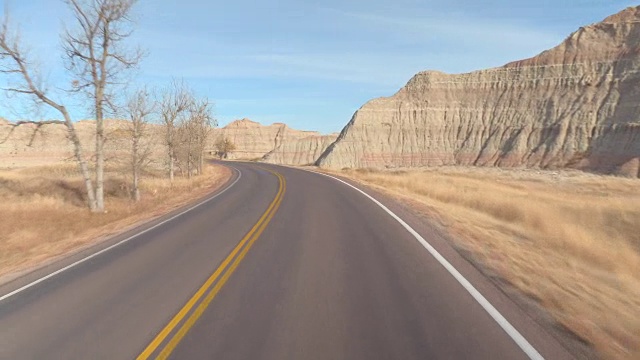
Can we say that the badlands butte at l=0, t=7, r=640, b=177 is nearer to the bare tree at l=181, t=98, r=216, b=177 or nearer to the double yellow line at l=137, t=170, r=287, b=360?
the bare tree at l=181, t=98, r=216, b=177

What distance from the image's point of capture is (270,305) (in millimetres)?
5965

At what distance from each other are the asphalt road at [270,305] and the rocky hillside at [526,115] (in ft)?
185

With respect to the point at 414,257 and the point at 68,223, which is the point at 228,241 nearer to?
the point at 414,257

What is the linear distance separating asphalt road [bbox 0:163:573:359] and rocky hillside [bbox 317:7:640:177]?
56.3 m

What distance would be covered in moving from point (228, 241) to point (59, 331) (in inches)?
201

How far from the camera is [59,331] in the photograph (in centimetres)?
552

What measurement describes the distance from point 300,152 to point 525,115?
181 ft

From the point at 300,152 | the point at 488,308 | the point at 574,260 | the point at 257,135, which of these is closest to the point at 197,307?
the point at 488,308

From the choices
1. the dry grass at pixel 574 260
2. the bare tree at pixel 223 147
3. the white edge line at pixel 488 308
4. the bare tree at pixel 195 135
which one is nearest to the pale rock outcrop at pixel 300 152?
the bare tree at pixel 223 147

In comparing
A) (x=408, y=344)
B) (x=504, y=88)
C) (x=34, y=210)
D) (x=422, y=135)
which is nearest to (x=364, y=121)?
(x=422, y=135)

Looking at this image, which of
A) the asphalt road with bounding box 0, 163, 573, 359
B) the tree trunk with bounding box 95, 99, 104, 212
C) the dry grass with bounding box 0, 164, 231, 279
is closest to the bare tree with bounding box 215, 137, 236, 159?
the dry grass with bounding box 0, 164, 231, 279

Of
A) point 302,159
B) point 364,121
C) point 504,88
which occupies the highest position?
point 504,88

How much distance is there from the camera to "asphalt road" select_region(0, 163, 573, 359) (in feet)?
15.3

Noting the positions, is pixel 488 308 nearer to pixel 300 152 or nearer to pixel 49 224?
pixel 49 224
